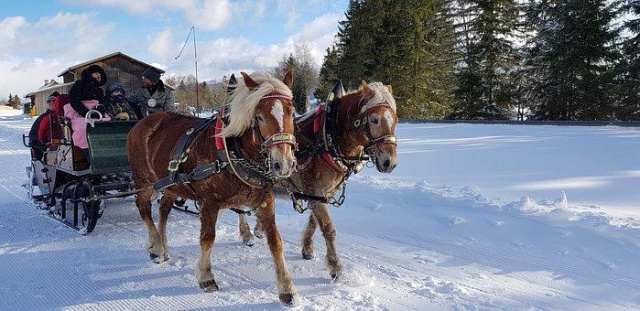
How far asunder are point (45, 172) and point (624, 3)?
23.4 metres

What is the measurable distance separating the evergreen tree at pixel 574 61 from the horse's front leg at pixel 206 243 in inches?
840

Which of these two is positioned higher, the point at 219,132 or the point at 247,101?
the point at 247,101

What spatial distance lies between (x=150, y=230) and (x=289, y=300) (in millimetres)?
2193

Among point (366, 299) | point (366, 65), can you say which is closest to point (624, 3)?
point (366, 65)

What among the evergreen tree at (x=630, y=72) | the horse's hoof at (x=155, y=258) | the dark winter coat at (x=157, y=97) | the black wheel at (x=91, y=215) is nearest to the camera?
the horse's hoof at (x=155, y=258)

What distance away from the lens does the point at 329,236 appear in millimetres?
4320

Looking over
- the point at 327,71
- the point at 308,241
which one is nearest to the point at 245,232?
the point at 308,241

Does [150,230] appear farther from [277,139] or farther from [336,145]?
[277,139]

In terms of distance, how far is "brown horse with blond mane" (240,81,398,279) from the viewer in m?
4.04

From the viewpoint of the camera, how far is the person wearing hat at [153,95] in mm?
6359

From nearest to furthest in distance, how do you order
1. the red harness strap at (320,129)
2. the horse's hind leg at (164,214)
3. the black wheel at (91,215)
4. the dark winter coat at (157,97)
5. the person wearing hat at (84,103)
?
the red harness strap at (320,129) → the horse's hind leg at (164,214) → the black wheel at (91,215) → the person wearing hat at (84,103) → the dark winter coat at (157,97)

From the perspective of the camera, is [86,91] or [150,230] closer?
[150,230]

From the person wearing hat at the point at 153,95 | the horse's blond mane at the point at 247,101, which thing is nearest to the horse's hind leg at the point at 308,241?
→ the horse's blond mane at the point at 247,101

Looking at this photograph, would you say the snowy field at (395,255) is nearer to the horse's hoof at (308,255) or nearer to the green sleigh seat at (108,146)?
the horse's hoof at (308,255)
